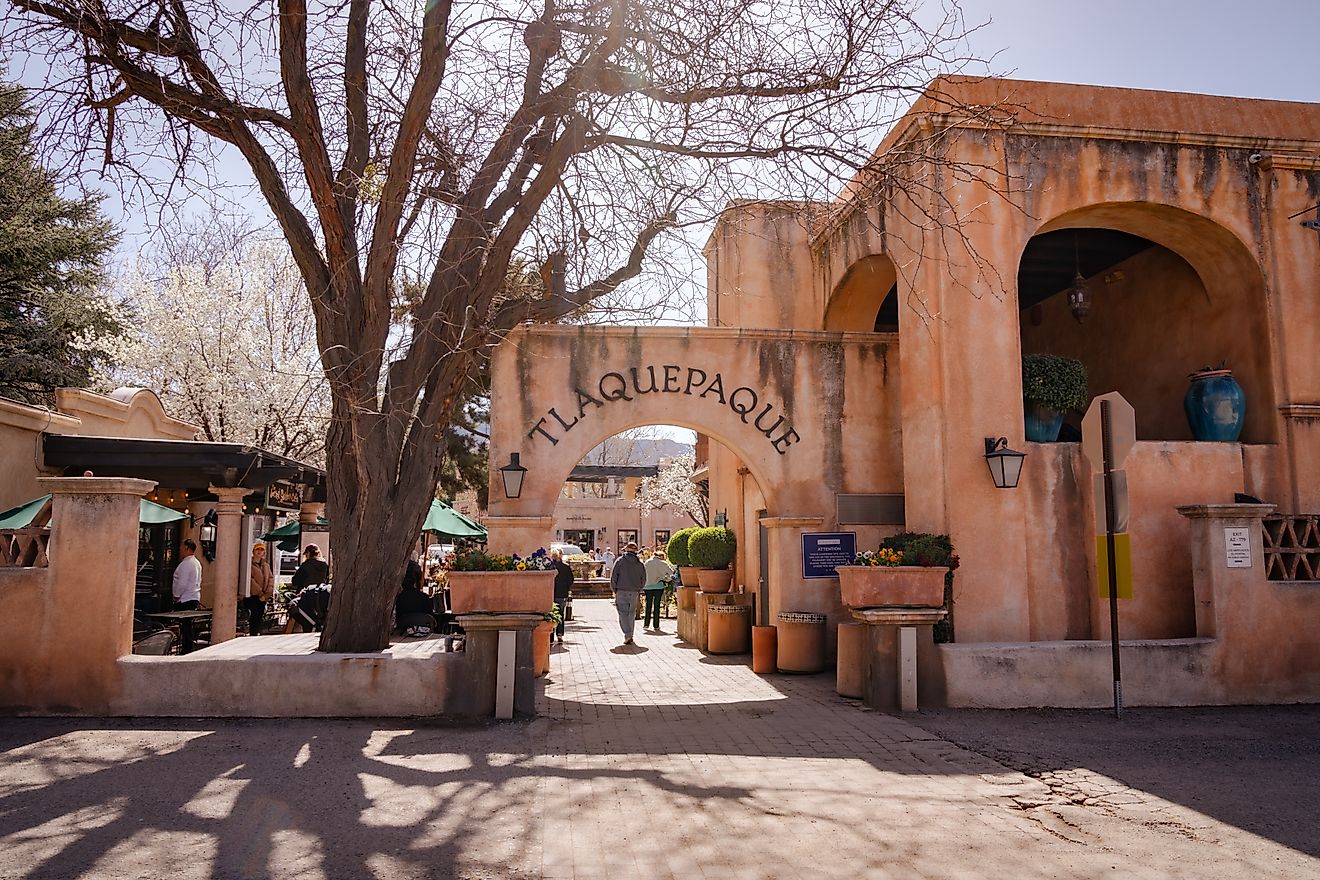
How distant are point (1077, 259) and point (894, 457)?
3593 millimetres

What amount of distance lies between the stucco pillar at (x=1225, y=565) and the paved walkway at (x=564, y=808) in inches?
141

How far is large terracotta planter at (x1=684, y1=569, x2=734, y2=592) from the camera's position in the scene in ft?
48.0

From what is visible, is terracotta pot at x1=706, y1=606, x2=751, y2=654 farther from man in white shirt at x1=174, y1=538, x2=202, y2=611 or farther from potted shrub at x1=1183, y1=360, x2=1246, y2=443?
man in white shirt at x1=174, y1=538, x2=202, y2=611

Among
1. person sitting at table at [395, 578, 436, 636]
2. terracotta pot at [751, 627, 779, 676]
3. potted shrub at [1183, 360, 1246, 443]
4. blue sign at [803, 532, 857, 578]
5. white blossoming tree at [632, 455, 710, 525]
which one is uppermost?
white blossoming tree at [632, 455, 710, 525]

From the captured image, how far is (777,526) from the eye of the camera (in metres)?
11.9

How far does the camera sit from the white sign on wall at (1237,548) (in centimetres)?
921

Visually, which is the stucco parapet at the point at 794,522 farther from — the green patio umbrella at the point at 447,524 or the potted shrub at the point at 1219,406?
the green patio umbrella at the point at 447,524

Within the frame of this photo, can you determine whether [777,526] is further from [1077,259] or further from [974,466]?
[1077,259]

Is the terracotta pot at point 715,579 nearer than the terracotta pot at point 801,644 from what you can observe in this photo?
No

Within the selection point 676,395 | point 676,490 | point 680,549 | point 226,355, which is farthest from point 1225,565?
point 676,490

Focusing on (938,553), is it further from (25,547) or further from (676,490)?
(676,490)

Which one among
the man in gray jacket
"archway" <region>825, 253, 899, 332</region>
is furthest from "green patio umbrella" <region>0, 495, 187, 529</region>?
"archway" <region>825, 253, 899, 332</region>

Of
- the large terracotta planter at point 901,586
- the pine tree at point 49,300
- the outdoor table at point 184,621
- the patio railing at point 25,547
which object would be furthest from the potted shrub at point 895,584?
the pine tree at point 49,300

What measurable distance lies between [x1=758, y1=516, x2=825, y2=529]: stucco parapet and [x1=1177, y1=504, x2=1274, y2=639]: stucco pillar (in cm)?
417
